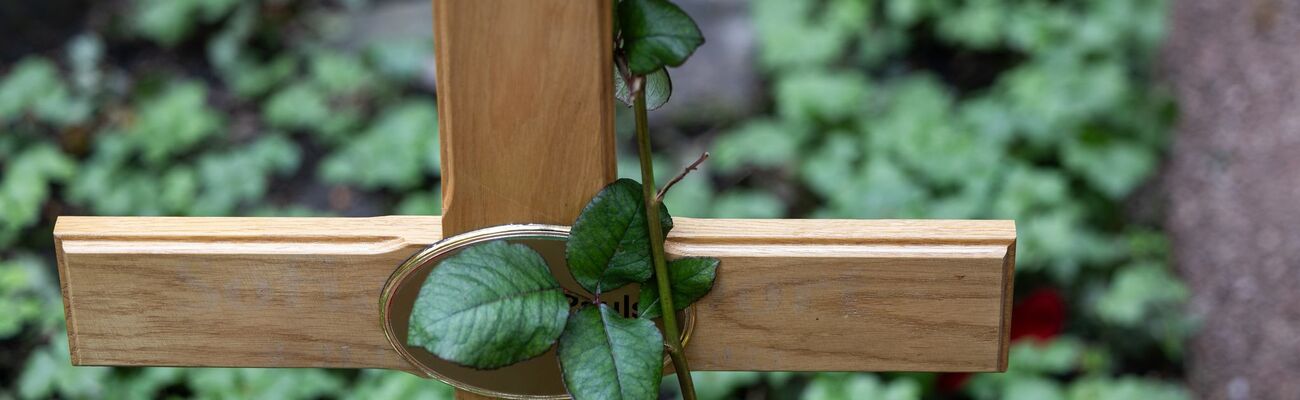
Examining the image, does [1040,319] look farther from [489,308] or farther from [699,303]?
[489,308]

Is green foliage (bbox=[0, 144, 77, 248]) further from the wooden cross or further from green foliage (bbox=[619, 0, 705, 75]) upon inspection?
green foliage (bbox=[619, 0, 705, 75])

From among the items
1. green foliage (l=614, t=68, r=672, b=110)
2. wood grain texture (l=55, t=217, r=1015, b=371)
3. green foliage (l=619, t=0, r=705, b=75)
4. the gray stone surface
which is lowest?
the gray stone surface

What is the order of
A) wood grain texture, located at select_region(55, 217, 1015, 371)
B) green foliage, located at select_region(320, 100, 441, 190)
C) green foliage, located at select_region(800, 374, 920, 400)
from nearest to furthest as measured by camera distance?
wood grain texture, located at select_region(55, 217, 1015, 371) < green foliage, located at select_region(800, 374, 920, 400) < green foliage, located at select_region(320, 100, 441, 190)

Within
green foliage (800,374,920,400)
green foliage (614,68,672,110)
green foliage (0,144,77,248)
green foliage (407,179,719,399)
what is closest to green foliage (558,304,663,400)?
green foliage (407,179,719,399)

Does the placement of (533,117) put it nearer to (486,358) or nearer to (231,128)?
(486,358)

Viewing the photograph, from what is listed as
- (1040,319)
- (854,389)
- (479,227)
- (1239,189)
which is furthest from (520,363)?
(1239,189)

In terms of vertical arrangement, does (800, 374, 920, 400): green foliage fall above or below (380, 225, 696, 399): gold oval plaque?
below

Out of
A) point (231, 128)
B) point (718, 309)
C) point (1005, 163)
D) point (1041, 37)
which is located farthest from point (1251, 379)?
point (231, 128)

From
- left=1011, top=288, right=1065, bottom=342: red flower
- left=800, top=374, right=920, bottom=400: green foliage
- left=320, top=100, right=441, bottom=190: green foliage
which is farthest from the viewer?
left=320, top=100, right=441, bottom=190: green foliage
